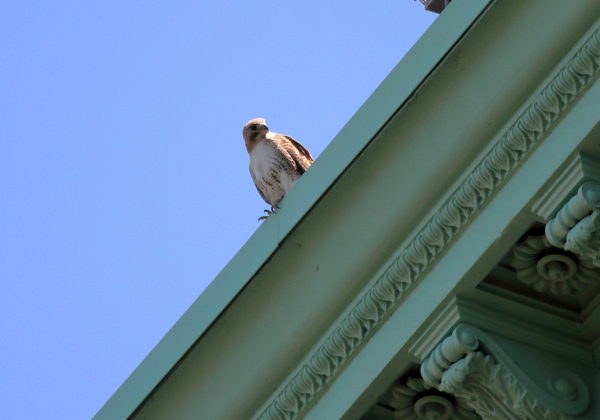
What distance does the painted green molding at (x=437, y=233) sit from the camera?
745 centimetres

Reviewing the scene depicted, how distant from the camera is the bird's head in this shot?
12.4 meters

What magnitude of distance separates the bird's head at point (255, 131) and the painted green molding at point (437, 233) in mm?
4353

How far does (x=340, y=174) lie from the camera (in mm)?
8062

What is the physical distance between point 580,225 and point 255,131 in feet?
18.0

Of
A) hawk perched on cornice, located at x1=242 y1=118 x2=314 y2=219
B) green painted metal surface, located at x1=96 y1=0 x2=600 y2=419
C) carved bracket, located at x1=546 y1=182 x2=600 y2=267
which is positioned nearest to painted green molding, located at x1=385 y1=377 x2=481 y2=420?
green painted metal surface, located at x1=96 y1=0 x2=600 y2=419

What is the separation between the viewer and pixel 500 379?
7320mm

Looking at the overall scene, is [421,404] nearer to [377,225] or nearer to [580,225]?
[377,225]

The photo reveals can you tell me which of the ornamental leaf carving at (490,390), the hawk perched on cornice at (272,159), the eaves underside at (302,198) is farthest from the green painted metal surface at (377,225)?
the hawk perched on cornice at (272,159)

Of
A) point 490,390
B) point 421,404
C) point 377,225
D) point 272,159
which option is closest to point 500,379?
point 490,390

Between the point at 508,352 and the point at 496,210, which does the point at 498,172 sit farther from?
the point at 508,352

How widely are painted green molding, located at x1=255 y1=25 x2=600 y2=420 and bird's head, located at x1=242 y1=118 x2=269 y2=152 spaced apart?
14.3 feet

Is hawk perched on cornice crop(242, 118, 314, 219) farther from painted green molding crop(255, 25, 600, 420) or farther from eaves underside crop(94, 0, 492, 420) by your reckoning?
painted green molding crop(255, 25, 600, 420)

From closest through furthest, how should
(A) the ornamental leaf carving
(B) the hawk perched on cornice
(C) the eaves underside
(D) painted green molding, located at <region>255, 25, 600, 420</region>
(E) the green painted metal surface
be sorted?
(A) the ornamental leaf carving < (D) painted green molding, located at <region>255, 25, 600, 420</region> < (E) the green painted metal surface < (C) the eaves underside < (B) the hawk perched on cornice

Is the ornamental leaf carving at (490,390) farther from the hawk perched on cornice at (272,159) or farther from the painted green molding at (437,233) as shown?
the hawk perched on cornice at (272,159)
